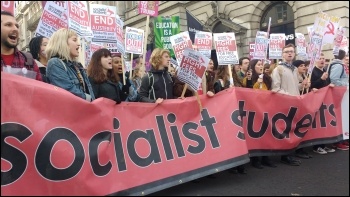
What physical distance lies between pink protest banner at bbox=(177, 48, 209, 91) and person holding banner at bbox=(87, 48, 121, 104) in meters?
0.76

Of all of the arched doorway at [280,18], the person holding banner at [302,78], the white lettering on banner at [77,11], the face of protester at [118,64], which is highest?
the arched doorway at [280,18]

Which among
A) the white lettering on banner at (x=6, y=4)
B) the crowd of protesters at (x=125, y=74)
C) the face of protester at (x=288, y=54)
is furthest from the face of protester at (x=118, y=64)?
the face of protester at (x=288, y=54)

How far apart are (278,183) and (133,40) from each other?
4.14 meters

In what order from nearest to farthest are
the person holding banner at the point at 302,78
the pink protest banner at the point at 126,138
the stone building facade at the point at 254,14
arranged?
the pink protest banner at the point at 126,138
the person holding banner at the point at 302,78
the stone building facade at the point at 254,14

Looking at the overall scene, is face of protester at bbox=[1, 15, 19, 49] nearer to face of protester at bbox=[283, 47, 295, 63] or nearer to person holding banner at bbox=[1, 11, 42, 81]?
person holding banner at bbox=[1, 11, 42, 81]

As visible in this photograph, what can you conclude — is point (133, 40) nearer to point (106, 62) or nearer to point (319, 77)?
point (106, 62)

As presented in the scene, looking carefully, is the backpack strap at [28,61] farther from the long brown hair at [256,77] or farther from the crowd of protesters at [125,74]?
the long brown hair at [256,77]

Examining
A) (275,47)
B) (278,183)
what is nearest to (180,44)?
(275,47)

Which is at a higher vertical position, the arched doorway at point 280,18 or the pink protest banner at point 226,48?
the arched doorway at point 280,18

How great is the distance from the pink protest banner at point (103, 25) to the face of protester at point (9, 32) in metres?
2.26

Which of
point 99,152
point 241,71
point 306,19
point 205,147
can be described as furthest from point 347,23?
point 99,152

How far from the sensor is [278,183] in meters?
3.88

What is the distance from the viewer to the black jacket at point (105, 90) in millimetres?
3957

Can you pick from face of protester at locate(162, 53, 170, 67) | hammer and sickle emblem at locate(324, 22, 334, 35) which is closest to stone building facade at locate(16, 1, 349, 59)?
A: hammer and sickle emblem at locate(324, 22, 334, 35)
